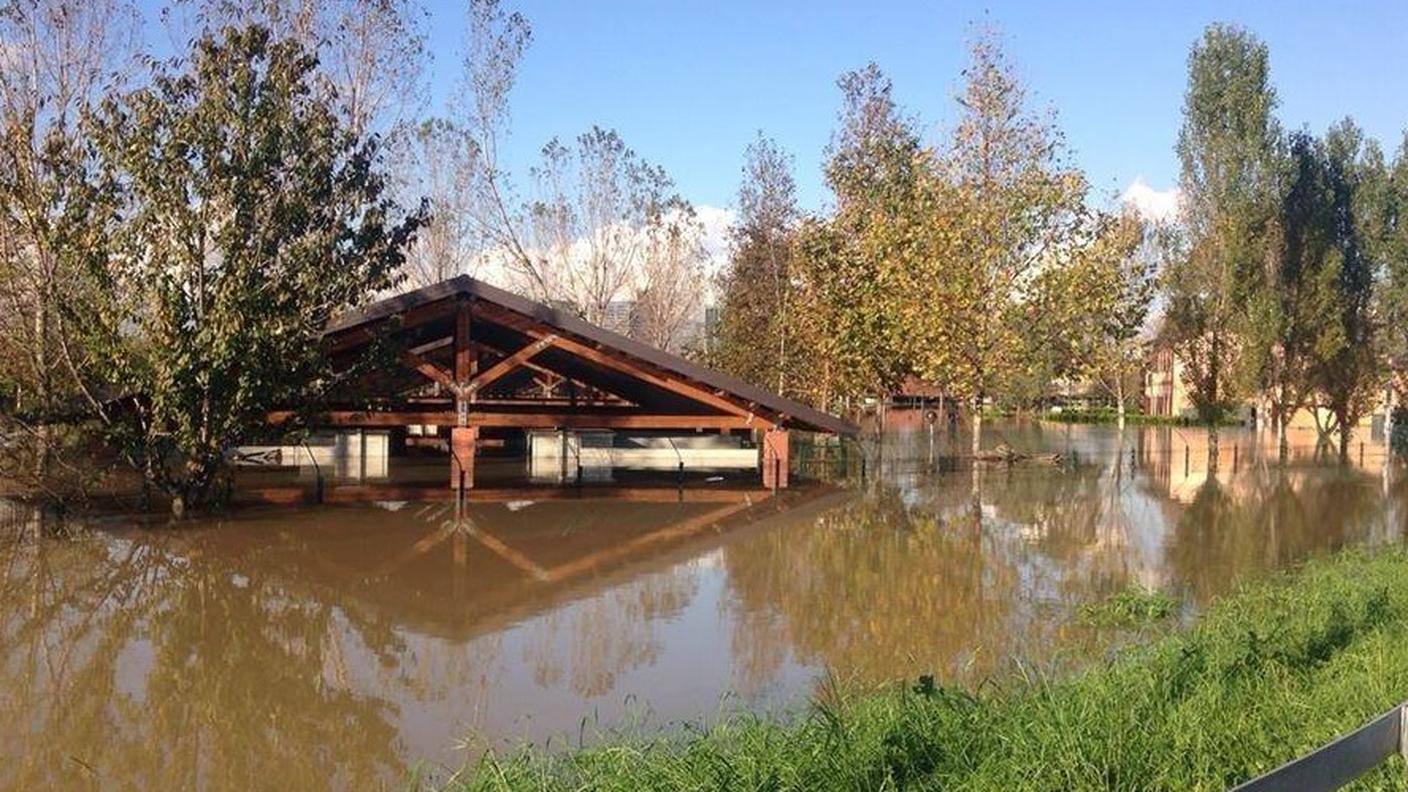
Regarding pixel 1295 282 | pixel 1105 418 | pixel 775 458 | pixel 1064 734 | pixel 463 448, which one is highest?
pixel 1295 282

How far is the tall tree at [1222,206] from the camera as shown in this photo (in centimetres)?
3722

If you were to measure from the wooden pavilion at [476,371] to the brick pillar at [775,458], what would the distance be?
0.02m

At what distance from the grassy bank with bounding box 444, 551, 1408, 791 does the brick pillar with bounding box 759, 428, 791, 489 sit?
16080mm

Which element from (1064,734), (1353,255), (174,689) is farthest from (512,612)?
(1353,255)

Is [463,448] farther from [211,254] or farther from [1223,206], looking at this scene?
[1223,206]

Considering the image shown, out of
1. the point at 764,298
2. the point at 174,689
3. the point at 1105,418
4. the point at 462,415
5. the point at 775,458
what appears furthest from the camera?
the point at 1105,418

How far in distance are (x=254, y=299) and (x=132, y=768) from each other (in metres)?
10.8

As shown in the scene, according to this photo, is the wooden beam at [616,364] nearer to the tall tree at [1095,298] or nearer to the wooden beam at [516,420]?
the wooden beam at [516,420]

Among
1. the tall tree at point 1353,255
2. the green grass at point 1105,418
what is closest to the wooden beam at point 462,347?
the tall tree at point 1353,255

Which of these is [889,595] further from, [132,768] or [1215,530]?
[1215,530]

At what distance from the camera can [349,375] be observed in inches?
732

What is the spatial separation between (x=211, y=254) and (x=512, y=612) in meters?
8.16

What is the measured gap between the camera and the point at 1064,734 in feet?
17.3

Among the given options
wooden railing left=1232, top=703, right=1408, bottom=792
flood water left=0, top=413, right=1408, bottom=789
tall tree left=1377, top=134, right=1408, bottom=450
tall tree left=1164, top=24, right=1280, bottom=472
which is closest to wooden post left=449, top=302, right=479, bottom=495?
flood water left=0, top=413, right=1408, bottom=789
